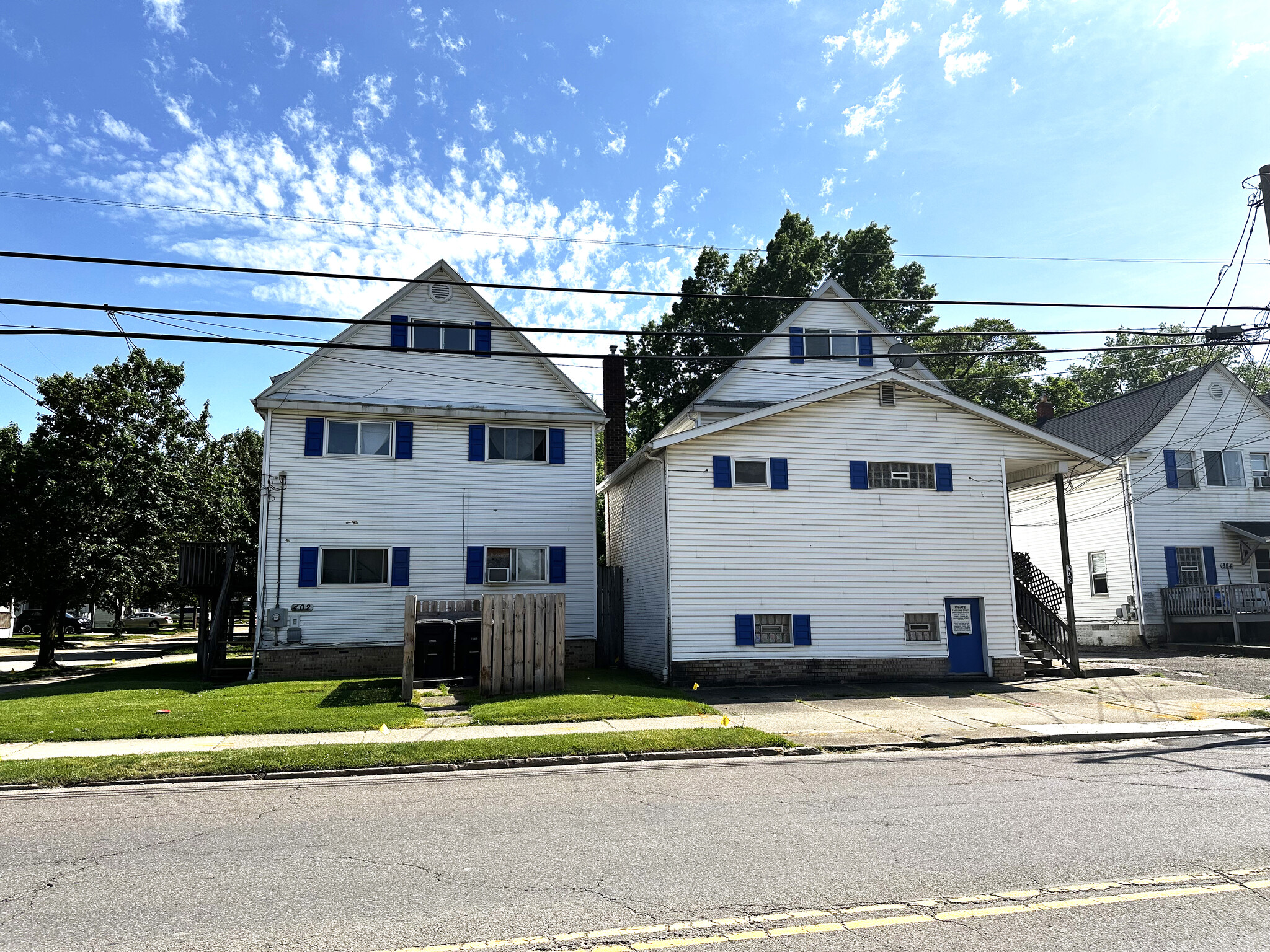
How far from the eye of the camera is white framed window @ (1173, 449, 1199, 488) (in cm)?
2962

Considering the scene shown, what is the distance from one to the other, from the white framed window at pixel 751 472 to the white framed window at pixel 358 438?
918 centimetres

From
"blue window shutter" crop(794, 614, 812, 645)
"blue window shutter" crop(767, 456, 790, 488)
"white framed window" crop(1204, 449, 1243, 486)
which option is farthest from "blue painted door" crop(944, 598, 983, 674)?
"white framed window" crop(1204, 449, 1243, 486)

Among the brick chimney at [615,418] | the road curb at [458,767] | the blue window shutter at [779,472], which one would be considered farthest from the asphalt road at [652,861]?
the brick chimney at [615,418]

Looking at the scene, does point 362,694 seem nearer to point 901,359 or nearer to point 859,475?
point 859,475

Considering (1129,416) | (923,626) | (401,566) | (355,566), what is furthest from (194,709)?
(1129,416)

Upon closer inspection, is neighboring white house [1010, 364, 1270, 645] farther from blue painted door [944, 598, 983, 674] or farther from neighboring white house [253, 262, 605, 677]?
neighboring white house [253, 262, 605, 677]

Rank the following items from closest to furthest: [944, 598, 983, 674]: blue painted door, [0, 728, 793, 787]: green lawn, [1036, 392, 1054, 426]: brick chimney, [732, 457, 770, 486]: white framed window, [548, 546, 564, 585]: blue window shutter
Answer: [0, 728, 793, 787]: green lawn
[732, 457, 770, 486]: white framed window
[944, 598, 983, 674]: blue painted door
[548, 546, 564, 585]: blue window shutter
[1036, 392, 1054, 426]: brick chimney

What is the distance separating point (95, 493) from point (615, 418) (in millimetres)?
15828

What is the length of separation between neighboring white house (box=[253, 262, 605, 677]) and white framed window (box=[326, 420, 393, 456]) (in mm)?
32

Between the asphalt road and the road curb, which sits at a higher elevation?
the asphalt road

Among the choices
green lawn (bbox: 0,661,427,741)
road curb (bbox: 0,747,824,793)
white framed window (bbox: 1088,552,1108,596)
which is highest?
white framed window (bbox: 1088,552,1108,596)

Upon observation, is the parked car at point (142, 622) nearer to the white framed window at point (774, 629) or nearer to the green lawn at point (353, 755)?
the white framed window at point (774, 629)

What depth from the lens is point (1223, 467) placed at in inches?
1194

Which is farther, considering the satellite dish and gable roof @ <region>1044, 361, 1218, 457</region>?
gable roof @ <region>1044, 361, 1218, 457</region>
